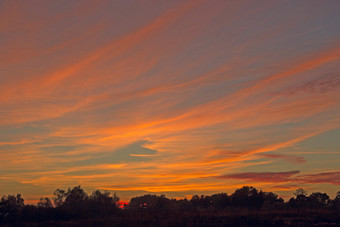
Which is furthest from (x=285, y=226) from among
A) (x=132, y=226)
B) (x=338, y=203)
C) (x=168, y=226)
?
(x=338, y=203)

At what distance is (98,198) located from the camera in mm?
107250

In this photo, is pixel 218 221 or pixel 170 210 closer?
pixel 218 221

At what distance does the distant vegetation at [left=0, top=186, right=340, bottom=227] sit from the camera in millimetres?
55188

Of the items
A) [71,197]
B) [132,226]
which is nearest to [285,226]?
[132,226]

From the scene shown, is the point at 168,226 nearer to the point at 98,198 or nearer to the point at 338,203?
the point at 98,198

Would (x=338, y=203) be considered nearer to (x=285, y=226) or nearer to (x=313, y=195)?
(x=313, y=195)

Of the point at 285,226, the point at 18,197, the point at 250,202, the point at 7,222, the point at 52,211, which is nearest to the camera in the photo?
the point at 285,226

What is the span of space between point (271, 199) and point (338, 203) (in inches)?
1150

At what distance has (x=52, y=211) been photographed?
74.6 m

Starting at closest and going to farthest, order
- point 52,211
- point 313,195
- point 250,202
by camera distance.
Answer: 1. point 52,211
2. point 250,202
3. point 313,195

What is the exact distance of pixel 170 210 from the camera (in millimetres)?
99375

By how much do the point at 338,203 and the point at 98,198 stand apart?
→ 3893 inches

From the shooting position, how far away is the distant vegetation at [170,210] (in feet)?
181

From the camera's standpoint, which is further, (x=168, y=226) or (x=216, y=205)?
(x=216, y=205)
